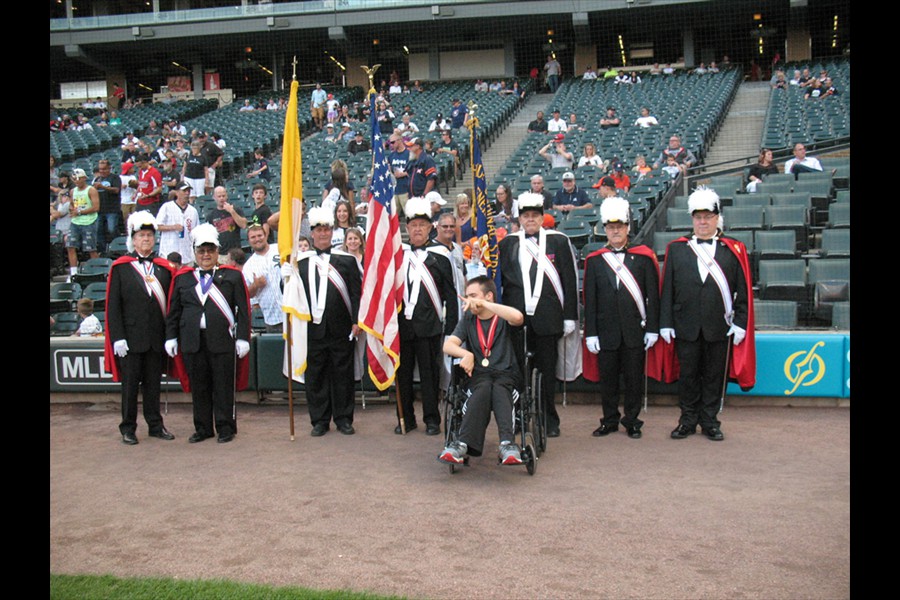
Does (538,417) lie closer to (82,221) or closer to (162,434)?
(162,434)

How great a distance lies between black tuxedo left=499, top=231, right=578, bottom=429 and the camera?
7.54 meters

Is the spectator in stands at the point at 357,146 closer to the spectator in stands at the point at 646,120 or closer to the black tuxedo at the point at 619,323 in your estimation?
the spectator in stands at the point at 646,120

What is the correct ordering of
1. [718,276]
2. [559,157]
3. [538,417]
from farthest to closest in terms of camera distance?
[559,157] < [718,276] < [538,417]

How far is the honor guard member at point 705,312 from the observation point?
7398 millimetres

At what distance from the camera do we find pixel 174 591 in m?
4.55

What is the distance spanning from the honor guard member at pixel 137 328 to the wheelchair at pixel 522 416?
285 cm

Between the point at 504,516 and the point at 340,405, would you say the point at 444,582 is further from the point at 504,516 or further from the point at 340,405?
the point at 340,405

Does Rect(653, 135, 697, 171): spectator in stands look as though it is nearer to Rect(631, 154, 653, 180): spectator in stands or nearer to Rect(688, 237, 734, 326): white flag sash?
Rect(631, 154, 653, 180): spectator in stands

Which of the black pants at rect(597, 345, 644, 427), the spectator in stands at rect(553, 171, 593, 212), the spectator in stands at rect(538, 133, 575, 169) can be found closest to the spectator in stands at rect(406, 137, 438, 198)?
the spectator in stands at rect(553, 171, 593, 212)

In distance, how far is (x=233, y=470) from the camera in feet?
22.7

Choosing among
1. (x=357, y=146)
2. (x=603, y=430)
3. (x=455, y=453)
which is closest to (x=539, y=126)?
(x=357, y=146)

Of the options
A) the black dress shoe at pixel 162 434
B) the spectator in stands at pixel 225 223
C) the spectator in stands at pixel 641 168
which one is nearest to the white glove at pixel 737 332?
the black dress shoe at pixel 162 434

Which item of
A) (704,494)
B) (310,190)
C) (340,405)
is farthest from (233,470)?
(310,190)

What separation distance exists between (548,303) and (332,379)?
6.83 feet
